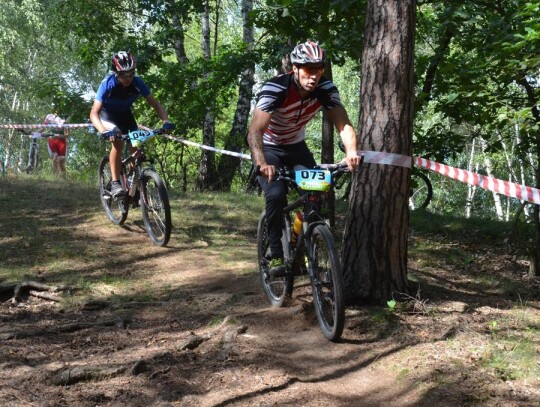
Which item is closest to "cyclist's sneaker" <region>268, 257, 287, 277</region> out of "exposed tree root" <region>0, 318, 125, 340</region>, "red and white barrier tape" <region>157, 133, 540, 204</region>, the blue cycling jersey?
"red and white barrier tape" <region>157, 133, 540, 204</region>

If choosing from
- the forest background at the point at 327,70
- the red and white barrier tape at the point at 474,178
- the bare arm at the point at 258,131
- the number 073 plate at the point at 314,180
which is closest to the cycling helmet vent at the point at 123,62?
the forest background at the point at 327,70

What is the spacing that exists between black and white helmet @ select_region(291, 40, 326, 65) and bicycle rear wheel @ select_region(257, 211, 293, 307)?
4.56ft

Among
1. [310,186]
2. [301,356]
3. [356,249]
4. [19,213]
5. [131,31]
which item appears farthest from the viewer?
[131,31]

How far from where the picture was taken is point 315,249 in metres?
4.88

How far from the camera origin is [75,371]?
3.90m

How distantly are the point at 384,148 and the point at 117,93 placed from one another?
12.9ft

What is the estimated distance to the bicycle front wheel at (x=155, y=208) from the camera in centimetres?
777

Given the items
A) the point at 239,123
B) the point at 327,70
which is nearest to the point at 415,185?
the point at 327,70

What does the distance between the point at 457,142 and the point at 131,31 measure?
8.87 metres

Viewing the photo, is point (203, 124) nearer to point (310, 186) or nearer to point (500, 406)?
point (310, 186)

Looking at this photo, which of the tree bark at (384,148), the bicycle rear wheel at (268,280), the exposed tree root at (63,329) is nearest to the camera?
the exposed tree root at (63,329)

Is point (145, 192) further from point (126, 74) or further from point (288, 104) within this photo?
point (288, 104)

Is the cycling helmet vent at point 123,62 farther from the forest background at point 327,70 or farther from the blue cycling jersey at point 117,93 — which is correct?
the forest background at point 327,70

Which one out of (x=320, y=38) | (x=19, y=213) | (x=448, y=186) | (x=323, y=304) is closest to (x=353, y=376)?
(x=323, y=304)
